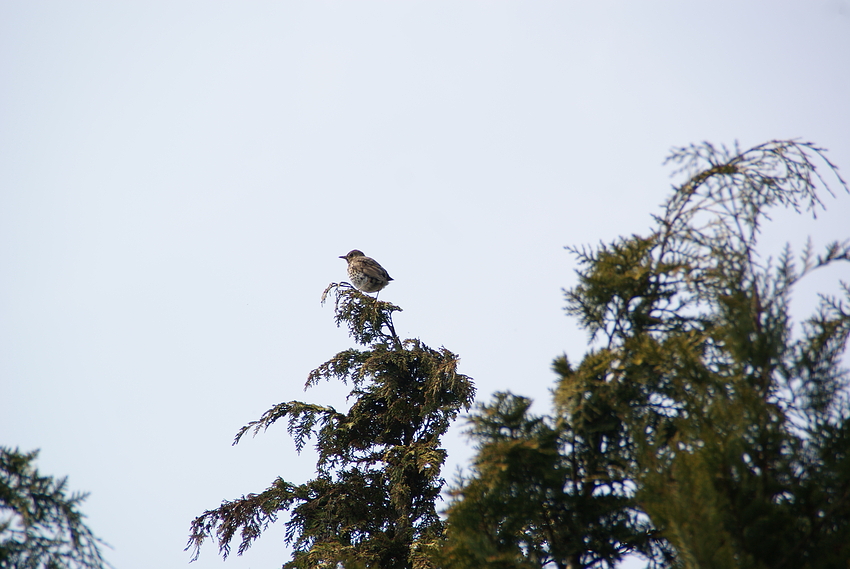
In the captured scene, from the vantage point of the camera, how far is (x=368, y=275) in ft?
34.6

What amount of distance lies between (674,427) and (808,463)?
0.61m

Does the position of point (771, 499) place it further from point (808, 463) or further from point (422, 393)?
point (422, 393)

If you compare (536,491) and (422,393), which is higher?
(422,393)

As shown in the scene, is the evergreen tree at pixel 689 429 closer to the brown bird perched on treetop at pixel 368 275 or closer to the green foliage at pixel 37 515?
the green foliage at pixel 37 515

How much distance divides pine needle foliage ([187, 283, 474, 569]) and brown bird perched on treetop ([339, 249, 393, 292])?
9.07 ft

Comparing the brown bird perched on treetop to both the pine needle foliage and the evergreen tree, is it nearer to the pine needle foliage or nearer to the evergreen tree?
the pine needle foliage

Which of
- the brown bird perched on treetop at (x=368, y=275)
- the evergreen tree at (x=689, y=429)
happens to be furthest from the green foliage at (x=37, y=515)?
the brown bird perched on treetop at (x=368, y=275)

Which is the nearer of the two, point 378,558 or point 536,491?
point 536,491

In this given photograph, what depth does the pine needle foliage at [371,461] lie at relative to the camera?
629 centimetres

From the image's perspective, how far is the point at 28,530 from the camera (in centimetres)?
295

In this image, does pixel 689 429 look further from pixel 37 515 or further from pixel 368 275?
pixel 368 275

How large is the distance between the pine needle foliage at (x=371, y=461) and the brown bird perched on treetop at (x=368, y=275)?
2.76 metres

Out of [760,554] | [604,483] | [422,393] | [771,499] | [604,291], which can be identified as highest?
[422,393]

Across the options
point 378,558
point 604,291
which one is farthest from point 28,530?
point 378,558
